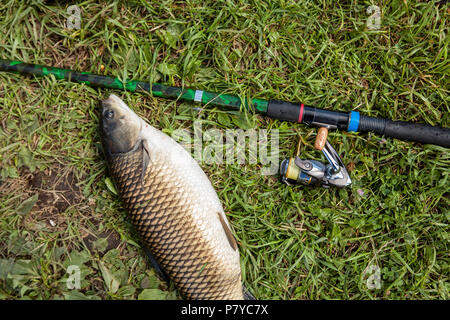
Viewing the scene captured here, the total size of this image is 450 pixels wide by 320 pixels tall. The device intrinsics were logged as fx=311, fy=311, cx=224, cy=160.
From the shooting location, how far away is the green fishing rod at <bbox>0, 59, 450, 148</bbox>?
2.27 meters

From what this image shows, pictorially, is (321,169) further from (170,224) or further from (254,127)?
(170,224)

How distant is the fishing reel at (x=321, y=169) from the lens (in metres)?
2.19

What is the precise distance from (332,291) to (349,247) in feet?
1.20

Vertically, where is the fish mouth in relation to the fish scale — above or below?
above

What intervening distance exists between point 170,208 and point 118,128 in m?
0.64

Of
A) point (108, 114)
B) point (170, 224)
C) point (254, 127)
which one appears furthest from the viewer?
point (254, 127)

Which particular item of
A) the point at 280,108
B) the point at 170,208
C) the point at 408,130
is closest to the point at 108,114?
the point at 170,208

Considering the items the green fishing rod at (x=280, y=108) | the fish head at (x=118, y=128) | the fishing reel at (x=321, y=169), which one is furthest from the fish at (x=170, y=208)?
the fishing reel at (x=321, y=169)

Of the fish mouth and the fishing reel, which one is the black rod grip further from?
the fish mouth

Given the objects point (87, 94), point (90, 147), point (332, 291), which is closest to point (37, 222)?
point (90, 147)

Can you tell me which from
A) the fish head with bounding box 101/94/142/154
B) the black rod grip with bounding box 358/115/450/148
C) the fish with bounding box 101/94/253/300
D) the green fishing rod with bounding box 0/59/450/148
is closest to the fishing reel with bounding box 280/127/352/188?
the green fishing rod with bounding box 0/59/450/148

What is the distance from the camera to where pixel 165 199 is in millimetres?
1988

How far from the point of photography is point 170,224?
1.98 m

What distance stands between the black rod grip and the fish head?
162 centimetres
